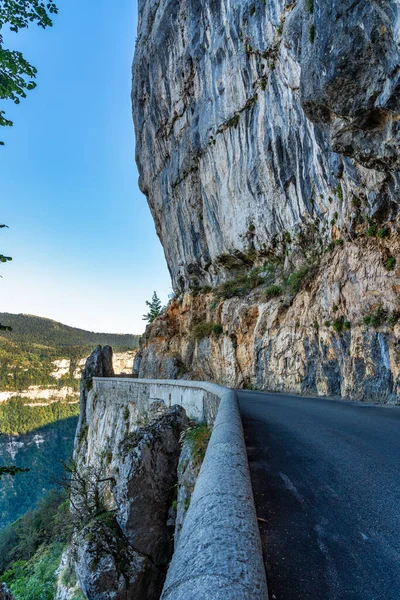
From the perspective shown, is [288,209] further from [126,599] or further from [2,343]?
[2,343]

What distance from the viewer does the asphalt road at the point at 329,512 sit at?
5.50ft

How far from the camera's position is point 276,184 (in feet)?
61.9

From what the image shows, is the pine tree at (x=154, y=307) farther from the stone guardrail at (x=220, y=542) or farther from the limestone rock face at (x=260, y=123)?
the stone guardrail at (x=220, y=542)

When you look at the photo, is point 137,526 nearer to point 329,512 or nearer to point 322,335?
point 329,512

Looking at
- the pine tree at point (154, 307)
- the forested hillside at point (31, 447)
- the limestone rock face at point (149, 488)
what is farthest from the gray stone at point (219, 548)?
the forested hillside at point (31, 447)

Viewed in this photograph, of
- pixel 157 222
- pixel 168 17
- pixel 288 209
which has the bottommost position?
pixel 288 209

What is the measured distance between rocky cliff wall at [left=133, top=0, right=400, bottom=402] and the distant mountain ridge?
410 ft

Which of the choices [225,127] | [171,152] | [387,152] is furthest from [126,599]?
[171,152]

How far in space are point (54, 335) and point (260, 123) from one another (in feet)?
533

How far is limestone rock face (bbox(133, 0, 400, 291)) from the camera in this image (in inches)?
342

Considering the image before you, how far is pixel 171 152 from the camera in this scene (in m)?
30.3

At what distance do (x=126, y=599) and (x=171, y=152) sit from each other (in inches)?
1233

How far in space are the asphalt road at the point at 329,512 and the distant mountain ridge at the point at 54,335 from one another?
486 ft

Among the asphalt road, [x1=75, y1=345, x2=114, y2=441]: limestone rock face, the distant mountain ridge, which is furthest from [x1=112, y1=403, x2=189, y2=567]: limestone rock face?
the distant mountain ridge
